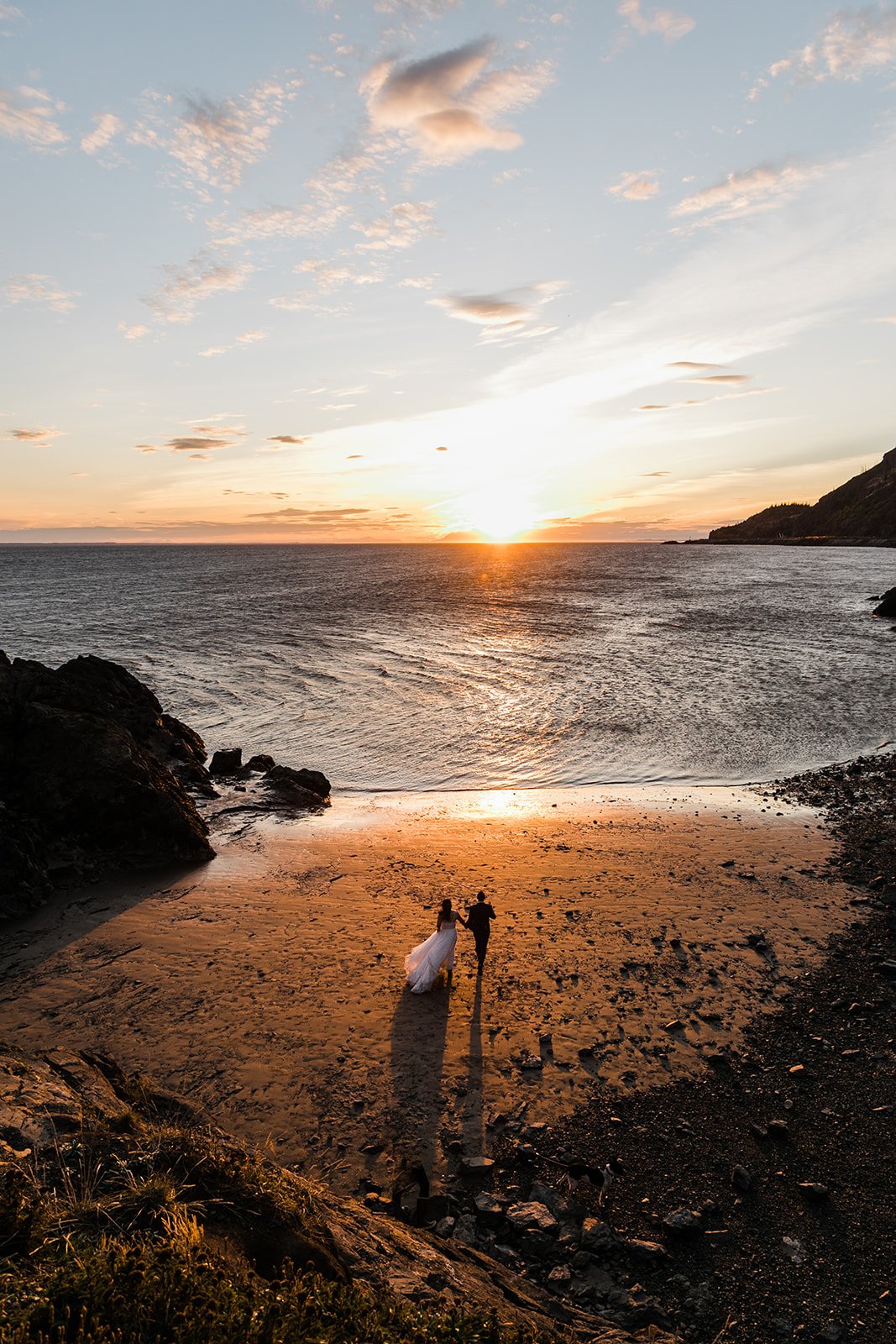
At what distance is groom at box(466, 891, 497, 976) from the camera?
40.0 feet

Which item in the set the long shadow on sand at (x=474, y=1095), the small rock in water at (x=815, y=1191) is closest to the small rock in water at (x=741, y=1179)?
the small rock in water at (x=815, y=1191)

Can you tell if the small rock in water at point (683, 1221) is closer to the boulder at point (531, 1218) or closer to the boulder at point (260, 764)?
the boulder at point (531, 1218)

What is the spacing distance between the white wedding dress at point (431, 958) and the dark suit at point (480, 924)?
49 cm

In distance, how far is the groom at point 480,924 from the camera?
480 inches

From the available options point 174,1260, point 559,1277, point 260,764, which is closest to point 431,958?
point 559,1277

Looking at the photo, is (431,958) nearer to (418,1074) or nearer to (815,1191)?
(418,1074)

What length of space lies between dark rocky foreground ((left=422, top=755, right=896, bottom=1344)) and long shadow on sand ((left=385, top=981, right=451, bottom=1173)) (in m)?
0.78

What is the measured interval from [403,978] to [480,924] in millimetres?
1748

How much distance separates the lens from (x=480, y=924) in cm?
1219

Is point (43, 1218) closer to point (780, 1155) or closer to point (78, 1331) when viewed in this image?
point (78, 1331)

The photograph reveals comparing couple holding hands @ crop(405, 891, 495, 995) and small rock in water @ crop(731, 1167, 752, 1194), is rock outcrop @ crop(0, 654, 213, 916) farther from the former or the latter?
small rock in water @ crop(731, 1167, 752, 1194)

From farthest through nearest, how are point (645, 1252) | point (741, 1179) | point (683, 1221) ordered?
point (741, 1179) → point (683, 1221) → point (645, 1252)

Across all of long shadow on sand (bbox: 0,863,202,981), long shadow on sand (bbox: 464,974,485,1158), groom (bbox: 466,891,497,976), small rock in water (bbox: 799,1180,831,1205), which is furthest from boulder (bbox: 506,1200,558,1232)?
long shadow on sand (bbox: 0,863,202,981)

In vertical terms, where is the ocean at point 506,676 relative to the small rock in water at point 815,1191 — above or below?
above
